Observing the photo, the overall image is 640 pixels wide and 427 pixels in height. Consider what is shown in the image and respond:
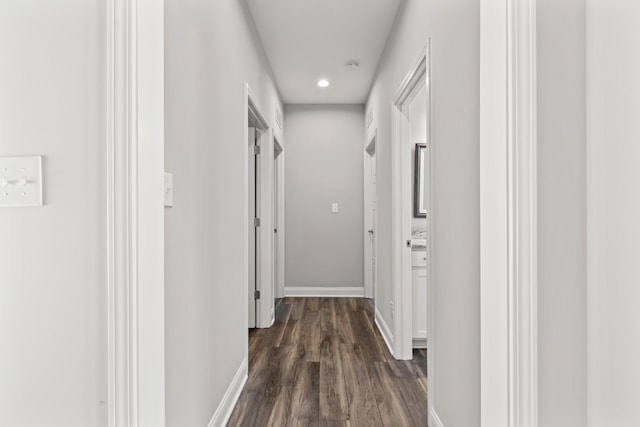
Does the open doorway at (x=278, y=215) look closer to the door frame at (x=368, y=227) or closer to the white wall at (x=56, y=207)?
the door frame at (x=368, y=227)

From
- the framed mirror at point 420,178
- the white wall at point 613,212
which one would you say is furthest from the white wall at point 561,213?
the framed mirror at point 420,178

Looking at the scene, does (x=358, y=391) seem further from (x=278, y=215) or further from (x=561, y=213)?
(x=278, y=215)

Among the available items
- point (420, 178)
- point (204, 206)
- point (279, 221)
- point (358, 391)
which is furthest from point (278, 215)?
point (204, 206)

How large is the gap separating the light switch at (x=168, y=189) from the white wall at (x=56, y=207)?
0.40 metres

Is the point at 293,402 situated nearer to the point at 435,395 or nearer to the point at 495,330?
the point at 435,395

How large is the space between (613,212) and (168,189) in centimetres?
123

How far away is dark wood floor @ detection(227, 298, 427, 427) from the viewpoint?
1994 millimetres

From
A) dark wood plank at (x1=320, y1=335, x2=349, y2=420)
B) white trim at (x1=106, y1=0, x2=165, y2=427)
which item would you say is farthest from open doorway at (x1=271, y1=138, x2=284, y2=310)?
white trim at (x1=106, y1=0, x2=165, y2=427)

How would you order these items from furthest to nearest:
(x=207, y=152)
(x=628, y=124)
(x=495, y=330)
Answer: (x=207, y=152), (x=495, y=330), (x=628, y=124)

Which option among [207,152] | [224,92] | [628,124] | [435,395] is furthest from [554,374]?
[224,92]

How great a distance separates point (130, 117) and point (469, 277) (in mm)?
1190

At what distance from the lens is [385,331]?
10.7 ft

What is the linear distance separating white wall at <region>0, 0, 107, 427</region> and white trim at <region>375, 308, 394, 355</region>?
94.4 inches

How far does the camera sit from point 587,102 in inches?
37.7
